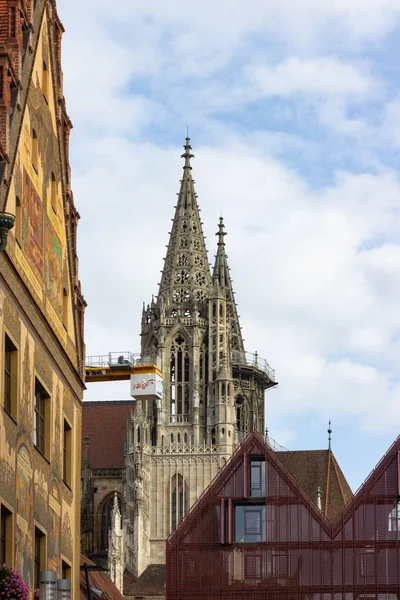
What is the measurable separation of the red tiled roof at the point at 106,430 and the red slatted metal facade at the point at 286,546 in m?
55.9

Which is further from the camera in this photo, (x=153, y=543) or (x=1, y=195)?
(x=153, y=543)

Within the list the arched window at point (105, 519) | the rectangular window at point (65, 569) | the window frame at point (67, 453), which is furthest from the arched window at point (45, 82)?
the arched window at point (105, 519)

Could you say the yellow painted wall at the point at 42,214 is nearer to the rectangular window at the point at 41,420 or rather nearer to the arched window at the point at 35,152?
the arched window at the point at 35,152

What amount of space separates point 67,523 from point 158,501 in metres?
80.8

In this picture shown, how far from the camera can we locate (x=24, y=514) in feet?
110

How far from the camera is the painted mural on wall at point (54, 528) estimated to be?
3666cm

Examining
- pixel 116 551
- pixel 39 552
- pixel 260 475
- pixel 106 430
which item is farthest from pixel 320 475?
pixel 39 552

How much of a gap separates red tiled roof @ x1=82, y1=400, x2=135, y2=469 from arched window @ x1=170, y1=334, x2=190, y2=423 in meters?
10.7

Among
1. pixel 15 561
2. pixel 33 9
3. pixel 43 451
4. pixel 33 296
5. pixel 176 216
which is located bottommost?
pixel 15 561

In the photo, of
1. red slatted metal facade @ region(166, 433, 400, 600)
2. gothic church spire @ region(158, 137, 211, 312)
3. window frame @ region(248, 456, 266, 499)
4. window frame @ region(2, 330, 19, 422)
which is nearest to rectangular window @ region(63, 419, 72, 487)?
window frame @ region(2, 330, 19, 422)

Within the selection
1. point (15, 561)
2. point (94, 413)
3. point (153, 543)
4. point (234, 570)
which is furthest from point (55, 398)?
point (94, 413)

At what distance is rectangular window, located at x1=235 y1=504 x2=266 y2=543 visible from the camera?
7381 cm

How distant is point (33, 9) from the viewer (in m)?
36.6

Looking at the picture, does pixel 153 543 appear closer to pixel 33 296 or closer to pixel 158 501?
pixel 158 501
